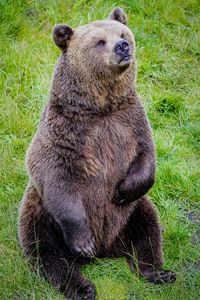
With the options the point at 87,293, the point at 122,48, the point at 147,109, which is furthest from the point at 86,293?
the point at 147,109

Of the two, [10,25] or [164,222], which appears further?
[10,25]

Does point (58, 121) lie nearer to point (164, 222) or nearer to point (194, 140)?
point (164, 222)

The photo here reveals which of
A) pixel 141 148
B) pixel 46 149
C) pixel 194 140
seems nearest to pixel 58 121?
pixel 46 149

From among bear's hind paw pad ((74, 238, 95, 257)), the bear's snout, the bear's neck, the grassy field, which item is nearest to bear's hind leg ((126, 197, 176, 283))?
the grassy field

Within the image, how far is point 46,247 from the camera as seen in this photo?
21.5ft

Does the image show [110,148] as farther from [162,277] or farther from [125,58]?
[162,277]

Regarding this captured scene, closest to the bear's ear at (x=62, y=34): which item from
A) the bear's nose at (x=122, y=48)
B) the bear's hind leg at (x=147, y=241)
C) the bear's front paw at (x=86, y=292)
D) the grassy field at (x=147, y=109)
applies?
the bear's nose at (x=122, y=48)

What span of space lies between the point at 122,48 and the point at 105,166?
1062 millimetres

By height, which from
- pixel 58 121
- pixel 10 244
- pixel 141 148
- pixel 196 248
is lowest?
pixel 196 248

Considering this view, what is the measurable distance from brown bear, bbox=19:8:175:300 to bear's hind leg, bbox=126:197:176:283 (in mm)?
13

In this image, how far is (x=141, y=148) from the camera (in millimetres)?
6457

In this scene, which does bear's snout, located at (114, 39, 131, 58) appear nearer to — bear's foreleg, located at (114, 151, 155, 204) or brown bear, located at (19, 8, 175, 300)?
brown bear, located at (19, 8, 175, 300)

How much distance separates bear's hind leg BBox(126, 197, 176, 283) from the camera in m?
6.54

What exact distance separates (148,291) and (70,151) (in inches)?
56.1
